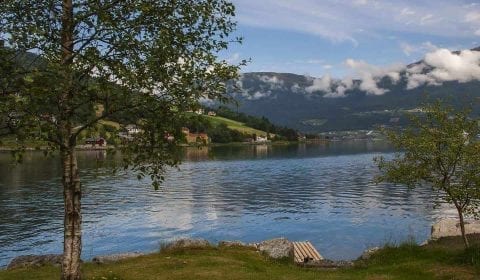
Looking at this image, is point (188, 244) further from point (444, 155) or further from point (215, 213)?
point (215, 213)

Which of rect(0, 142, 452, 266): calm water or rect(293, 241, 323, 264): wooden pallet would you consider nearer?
rect(293, 241, 323, 264): wooden pallet

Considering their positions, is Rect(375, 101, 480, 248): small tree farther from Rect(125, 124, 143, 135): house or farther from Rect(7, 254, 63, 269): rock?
Rect(7, 254, 63, 269): rock

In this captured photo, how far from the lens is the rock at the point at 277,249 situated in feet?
109

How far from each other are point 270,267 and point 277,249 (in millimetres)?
4025

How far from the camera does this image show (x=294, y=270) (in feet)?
96.8

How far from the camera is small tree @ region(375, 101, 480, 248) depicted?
92.2 ft

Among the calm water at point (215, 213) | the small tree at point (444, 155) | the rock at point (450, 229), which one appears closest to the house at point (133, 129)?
the small tree at point (444, 155)

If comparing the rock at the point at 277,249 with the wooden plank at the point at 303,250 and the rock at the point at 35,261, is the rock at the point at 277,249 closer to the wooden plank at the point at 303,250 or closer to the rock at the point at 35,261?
the wooden plank at the point at 303,250

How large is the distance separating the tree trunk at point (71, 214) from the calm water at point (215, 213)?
23816 mm

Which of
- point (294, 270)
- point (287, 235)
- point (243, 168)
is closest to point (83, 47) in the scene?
point (294, 270)

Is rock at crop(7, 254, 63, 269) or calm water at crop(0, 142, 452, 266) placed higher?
rock at crop(7, 254, 63, 269)

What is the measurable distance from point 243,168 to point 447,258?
5734 inches

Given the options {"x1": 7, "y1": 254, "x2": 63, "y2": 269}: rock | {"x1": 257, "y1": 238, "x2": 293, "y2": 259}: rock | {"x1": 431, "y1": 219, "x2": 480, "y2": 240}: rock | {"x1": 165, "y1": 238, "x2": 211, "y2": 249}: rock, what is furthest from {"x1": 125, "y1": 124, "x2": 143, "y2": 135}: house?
{"x1": 431, "y1": 219, "x2": 480, "y2": 240}: rock

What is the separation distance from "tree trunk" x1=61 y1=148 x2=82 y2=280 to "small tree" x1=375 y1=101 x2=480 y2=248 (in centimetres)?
1910
